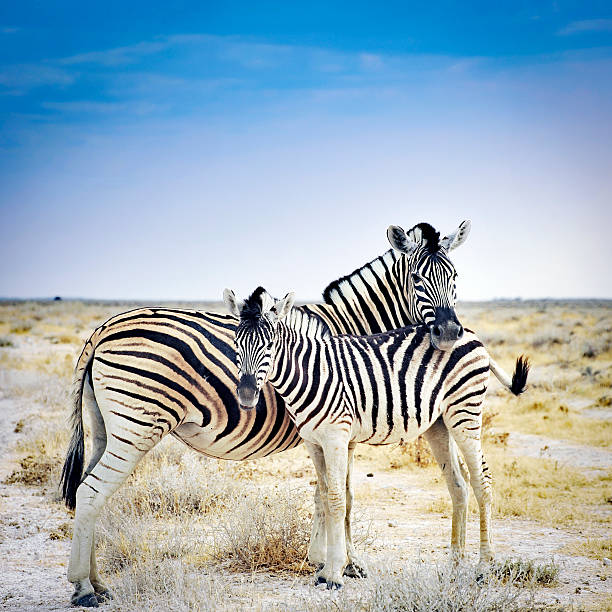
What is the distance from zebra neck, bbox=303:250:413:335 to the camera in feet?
21.2

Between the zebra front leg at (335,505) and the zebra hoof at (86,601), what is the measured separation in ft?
6.15

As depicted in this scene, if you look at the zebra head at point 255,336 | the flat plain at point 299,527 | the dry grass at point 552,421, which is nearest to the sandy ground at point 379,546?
the flat plain at point 299,527

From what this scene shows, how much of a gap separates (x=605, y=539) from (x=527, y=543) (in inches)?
33.2

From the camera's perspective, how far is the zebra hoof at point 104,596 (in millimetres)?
5641

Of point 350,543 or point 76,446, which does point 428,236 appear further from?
point 76,446

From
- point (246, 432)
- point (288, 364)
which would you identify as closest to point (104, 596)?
point (246, 432)

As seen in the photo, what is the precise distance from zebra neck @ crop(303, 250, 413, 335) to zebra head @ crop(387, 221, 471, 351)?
0.12 metres

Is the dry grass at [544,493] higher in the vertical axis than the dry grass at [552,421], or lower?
lower

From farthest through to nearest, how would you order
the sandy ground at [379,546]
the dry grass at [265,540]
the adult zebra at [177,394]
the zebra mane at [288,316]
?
the dry grass at [265,540] < the sandy ground at [379,546] < the adult zebra at [177,394] < the zebra mane at [288,316]

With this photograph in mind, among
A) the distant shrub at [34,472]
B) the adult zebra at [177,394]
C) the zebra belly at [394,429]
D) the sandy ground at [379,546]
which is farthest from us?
the distant shrub at [34,472]

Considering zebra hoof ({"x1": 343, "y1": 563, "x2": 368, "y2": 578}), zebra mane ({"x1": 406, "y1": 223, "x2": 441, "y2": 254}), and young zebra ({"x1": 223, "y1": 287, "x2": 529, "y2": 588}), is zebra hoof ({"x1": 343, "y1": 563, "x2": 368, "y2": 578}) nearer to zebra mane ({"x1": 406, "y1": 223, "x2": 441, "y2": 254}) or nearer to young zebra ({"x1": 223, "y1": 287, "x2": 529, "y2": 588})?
young zebra ({"x1": 223, "y1": 287, "x2": 529, "y2": 588})

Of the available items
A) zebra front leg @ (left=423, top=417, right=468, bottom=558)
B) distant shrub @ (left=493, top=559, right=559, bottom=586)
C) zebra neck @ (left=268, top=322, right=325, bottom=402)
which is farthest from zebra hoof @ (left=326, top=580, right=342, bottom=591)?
zebra neck @ (left=268, top=322, right=325, bottom=402)

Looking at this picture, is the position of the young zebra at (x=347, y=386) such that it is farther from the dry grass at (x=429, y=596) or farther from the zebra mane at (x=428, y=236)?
the zebra mane at (x=428, y=236)

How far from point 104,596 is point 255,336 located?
8.32ft
